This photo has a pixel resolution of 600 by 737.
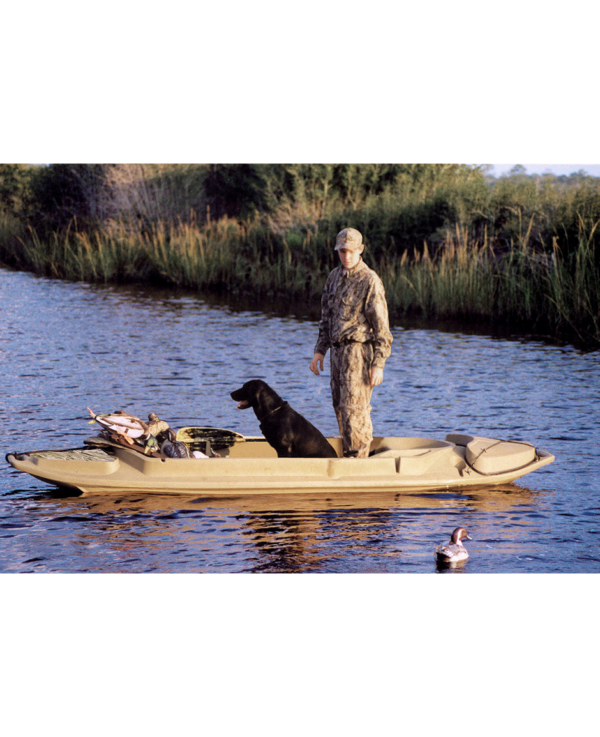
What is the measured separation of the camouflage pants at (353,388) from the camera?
730 cm

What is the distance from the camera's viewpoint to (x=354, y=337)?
7250mm

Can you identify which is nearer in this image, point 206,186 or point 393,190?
point 393,190

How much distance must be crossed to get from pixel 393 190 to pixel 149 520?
15.3 meters

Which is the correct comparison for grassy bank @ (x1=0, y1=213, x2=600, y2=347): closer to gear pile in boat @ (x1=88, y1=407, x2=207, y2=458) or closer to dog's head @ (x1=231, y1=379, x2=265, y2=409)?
dog's head @ (x1=231, y1=379, x2=265, y2=409)

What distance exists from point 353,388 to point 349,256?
1006mm

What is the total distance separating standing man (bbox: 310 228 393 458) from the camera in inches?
280

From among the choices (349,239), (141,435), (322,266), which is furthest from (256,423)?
(322,266)

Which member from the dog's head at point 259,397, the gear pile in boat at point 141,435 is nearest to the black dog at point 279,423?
the dog's head at point 259,397

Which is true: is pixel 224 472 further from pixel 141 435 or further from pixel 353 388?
pixel 353 388

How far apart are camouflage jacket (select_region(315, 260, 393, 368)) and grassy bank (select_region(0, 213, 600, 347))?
7.98 meters

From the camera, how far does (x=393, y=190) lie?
21.0 meters

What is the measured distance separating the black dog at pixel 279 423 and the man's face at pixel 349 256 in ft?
3.67

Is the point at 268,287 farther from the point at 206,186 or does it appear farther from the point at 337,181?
the point at 206,186

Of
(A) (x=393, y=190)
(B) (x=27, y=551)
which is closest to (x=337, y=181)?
(A) (x=393, y=190)
